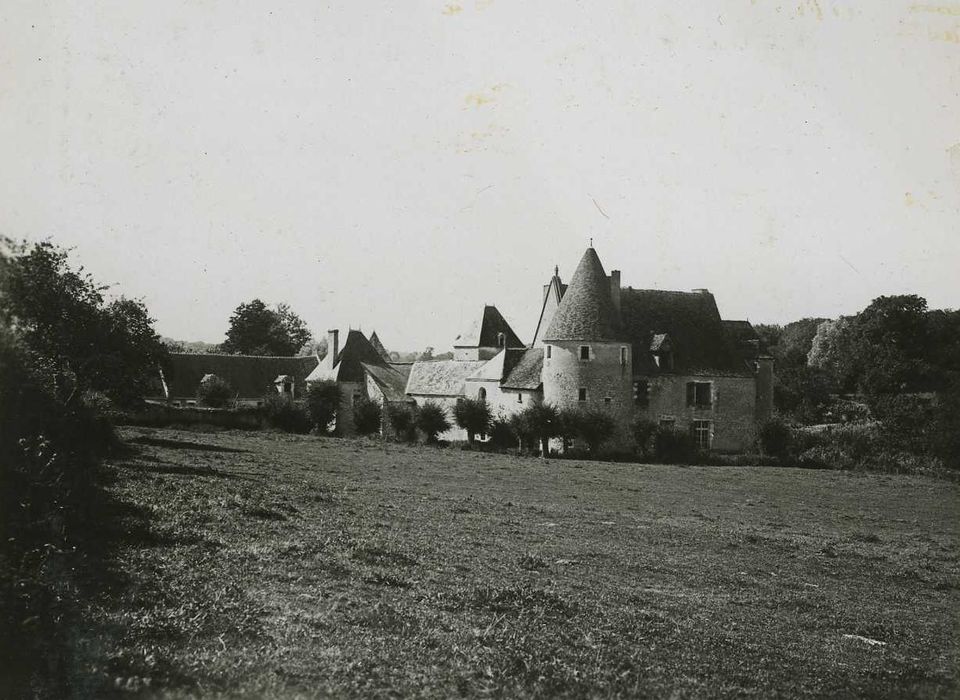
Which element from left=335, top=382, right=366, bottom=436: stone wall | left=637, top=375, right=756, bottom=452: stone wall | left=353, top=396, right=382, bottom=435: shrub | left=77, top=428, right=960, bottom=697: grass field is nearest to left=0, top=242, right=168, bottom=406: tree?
left=77, top=428, right=960, bottom=697: grass field

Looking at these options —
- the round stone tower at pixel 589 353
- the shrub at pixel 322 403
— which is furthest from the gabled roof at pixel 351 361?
the round stone tower at pixel 589 353

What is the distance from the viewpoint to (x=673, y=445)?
125ft

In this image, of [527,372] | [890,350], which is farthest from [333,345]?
[890,350]

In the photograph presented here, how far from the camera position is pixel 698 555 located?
14.0 metres

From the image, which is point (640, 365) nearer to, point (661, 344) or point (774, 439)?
point (661, 344)

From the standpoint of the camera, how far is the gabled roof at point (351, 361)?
54.8 metres

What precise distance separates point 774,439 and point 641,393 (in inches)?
306

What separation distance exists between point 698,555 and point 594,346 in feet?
89.2

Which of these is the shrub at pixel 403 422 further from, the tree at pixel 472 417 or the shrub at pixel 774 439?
the shrub at pixel 774 439

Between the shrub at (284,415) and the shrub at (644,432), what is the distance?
65.7 feet

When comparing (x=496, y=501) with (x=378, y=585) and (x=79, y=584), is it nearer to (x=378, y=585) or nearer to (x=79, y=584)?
(x=378, y=585)

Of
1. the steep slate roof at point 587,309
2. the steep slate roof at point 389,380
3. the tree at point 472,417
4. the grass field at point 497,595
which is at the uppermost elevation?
the steep slate roof at point 587,309

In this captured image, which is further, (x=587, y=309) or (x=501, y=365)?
(x=501, y=365)

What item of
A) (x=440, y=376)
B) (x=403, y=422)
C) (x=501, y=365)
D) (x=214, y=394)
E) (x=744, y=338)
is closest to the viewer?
(x=403, y=422)
